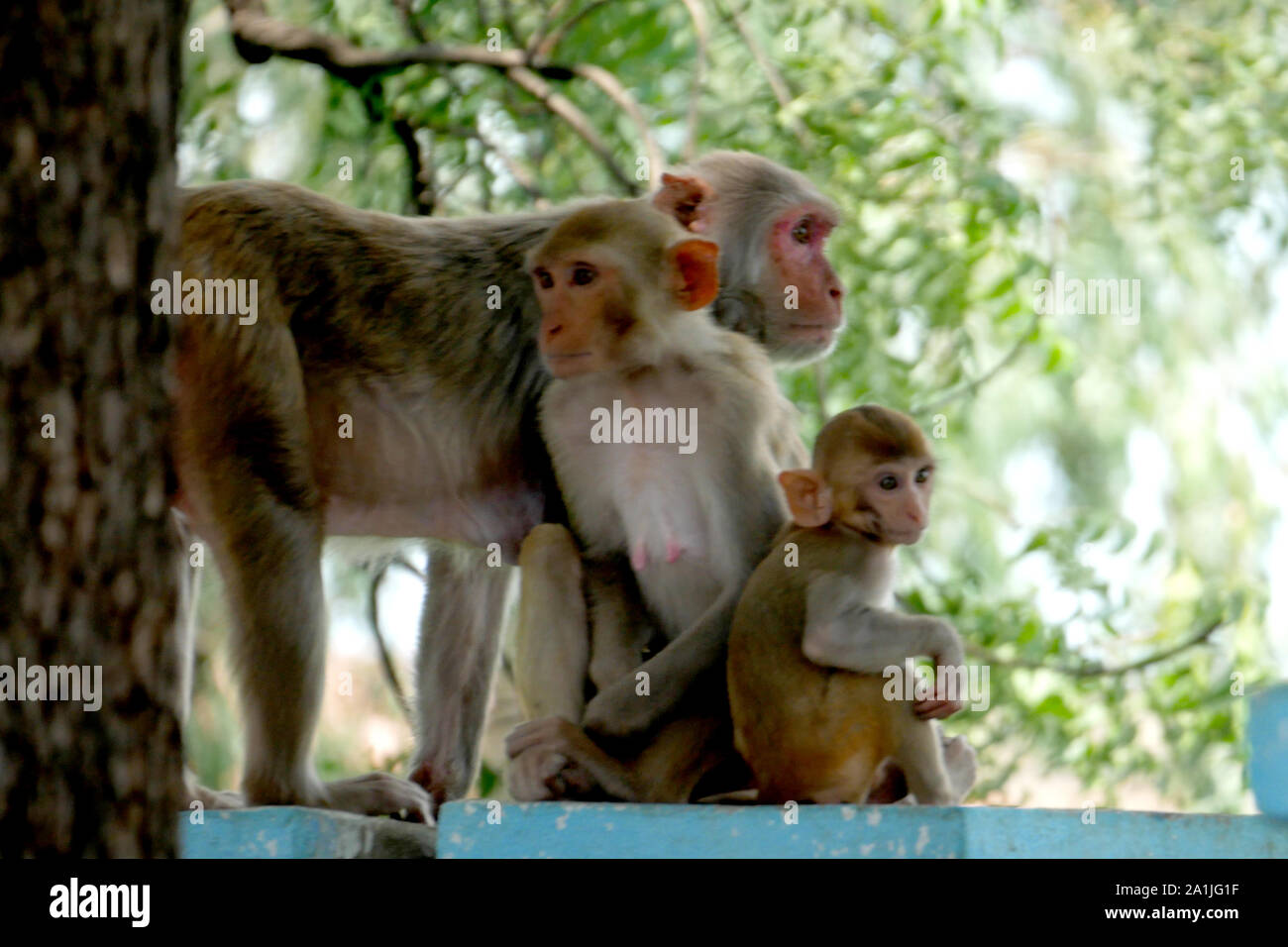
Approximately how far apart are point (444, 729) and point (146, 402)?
2.12 m

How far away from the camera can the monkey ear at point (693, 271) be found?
334 cm

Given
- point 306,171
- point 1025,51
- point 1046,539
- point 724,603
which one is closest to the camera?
point 724,603

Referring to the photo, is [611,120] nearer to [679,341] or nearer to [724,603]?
[679,341]

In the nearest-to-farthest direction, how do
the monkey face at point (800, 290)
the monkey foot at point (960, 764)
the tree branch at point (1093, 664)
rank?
the monkey foot at point (960, 764) → the monkey face at point (800, 290) → the tree branch at point (1093, 664)

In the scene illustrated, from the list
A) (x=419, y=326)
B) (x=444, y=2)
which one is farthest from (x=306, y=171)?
(x=419, y=326)

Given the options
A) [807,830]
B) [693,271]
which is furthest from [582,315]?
[807,830]

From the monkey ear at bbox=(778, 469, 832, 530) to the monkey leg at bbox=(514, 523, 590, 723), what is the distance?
0.50 metres

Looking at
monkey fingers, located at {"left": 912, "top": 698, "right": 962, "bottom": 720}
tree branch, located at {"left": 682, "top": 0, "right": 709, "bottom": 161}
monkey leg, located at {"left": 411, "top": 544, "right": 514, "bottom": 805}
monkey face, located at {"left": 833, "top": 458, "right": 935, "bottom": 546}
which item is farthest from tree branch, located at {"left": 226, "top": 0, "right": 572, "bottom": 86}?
monkey fingers, located at {"left": 912, "top": 698, "right": 962, "bottom": 720}

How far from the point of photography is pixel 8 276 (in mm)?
1838

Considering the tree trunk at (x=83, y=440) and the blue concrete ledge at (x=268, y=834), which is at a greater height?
the tree trunk at (x=83, y=440)

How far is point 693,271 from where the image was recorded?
3348mm

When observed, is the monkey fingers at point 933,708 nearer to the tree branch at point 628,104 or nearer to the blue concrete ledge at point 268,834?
the blue concrete ledge at point 268,834

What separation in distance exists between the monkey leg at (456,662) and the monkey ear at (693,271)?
0.89m

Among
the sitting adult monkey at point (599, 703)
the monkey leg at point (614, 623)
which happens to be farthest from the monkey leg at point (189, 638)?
the monkey leg at point (614, 623)
